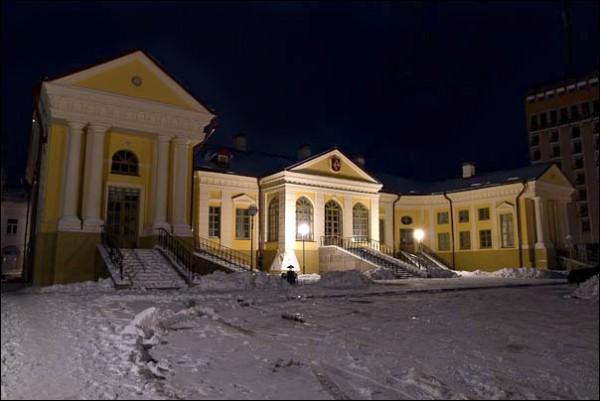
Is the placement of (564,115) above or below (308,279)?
above

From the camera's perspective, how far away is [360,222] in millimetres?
29828

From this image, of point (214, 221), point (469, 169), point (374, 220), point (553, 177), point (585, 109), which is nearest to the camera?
point (214, 221)

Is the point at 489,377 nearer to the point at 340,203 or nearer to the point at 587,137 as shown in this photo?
the point at 340,203

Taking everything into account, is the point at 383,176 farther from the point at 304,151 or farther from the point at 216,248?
the point at 216,248

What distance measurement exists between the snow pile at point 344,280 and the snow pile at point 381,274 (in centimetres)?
367

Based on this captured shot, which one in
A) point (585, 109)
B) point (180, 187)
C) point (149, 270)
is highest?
point (585, 109)

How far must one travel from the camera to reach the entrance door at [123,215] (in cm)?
1977

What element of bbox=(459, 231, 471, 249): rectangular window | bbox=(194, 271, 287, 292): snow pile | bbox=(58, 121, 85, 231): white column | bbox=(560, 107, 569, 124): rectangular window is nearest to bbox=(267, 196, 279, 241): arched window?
bbox=(194, 271, 287, 292): snow pile

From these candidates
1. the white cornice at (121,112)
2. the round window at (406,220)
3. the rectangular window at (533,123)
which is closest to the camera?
the white cornice at (121,112)

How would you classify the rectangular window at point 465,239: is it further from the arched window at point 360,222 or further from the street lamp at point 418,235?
the arched window at point 360,222

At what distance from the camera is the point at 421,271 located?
82.4 ft

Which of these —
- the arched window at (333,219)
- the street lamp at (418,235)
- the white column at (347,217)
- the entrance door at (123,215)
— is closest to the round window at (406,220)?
the street lamp at (418,235)

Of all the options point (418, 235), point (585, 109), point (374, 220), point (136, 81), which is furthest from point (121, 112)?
point (585, 109)

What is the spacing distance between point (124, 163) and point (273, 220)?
9.55 meters
